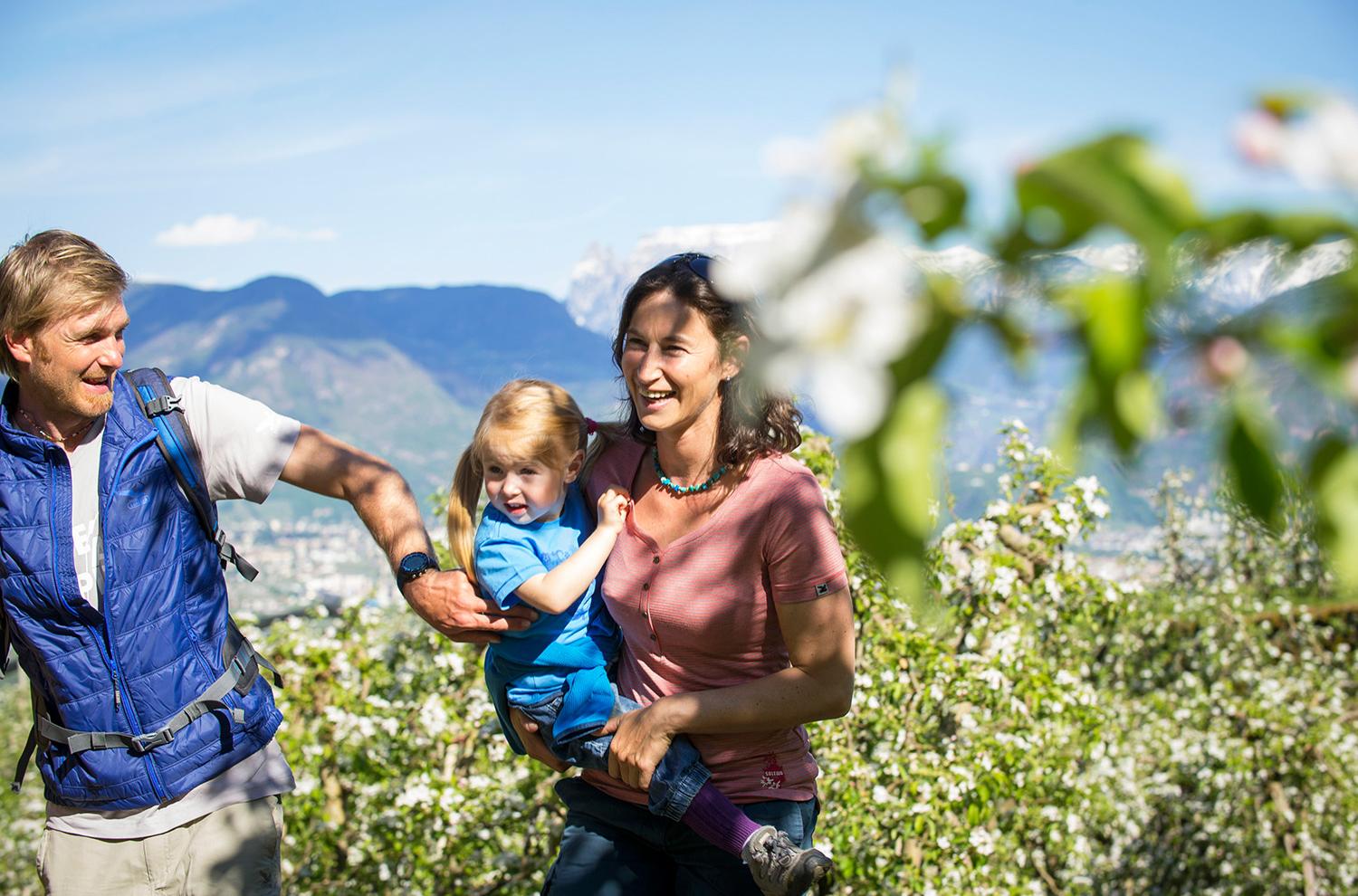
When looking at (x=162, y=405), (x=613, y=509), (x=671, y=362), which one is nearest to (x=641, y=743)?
(x=613, y=509)

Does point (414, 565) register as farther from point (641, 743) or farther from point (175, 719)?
point (641, 743)

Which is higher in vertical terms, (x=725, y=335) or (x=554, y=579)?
(x=725, y=335)

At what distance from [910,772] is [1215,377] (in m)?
3.91

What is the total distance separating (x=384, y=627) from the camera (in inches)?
213

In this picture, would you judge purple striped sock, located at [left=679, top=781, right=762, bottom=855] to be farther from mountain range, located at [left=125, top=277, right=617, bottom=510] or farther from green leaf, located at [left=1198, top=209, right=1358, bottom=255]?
mountain range, located at [left=125, top=277, right=617, bottom=510]

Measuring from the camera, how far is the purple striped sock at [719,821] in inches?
88.0

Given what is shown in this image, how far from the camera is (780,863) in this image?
2.16 metres

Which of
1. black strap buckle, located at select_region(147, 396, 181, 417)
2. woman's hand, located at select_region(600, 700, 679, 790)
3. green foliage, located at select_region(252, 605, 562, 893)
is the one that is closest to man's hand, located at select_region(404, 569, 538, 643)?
woman's hand, located at select_region(600, 700, 679, 790)

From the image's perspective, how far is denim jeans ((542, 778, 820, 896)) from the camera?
2312 millimetres

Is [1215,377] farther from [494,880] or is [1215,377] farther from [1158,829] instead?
[1158,829]

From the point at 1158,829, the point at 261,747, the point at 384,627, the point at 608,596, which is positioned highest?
the point at 608,596

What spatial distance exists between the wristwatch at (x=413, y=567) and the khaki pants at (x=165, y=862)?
22.3 inches

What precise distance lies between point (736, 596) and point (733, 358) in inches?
18.5

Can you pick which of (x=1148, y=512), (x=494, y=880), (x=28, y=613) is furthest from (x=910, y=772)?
(x=1148, y=512)
